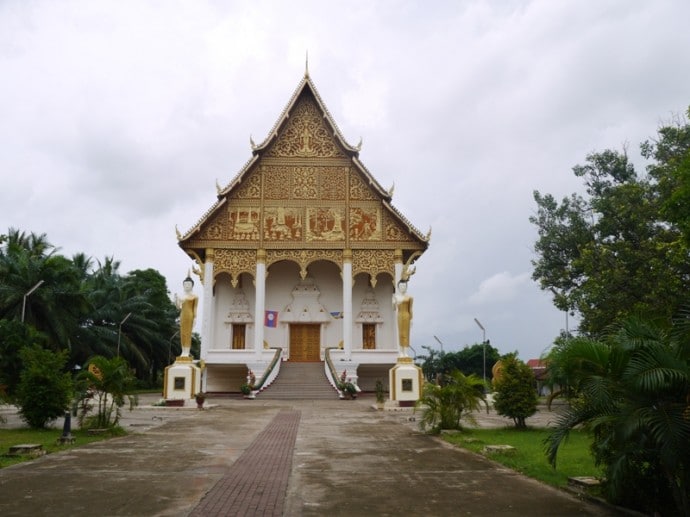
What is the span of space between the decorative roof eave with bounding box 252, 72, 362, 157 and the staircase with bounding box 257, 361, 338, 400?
1073cm

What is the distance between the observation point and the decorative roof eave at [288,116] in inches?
1197

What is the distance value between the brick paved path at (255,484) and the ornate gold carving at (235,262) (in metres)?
18.5

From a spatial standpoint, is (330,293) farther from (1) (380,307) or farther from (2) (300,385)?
(2) (300,385)

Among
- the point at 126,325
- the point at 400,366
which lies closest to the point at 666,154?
the point at 400,366

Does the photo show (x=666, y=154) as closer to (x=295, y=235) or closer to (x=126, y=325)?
(x=295, y=235)

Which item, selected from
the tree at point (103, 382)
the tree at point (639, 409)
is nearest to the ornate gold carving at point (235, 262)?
the tree at point (103, 382)

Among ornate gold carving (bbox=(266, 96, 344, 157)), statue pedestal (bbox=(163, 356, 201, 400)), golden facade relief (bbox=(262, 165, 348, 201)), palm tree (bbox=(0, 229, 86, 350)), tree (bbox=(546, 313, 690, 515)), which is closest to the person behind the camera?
tree (bbox=(546, 313, 690, 515))

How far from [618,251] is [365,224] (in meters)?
13.3

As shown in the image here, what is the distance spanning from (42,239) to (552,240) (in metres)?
29.5

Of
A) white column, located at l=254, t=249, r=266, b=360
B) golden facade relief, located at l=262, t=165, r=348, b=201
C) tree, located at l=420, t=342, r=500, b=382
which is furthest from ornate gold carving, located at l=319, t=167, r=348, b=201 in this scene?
tree, located at l=420, t=342, r=500, b=382

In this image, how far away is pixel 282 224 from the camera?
29797 millimetres

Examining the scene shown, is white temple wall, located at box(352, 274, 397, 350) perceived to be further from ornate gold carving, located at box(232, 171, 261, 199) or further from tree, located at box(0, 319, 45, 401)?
tree, located at box(0, 319, 45, 401)

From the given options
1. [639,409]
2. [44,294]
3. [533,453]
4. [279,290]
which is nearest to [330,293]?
[279,290]

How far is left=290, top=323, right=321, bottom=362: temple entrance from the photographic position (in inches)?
1248
